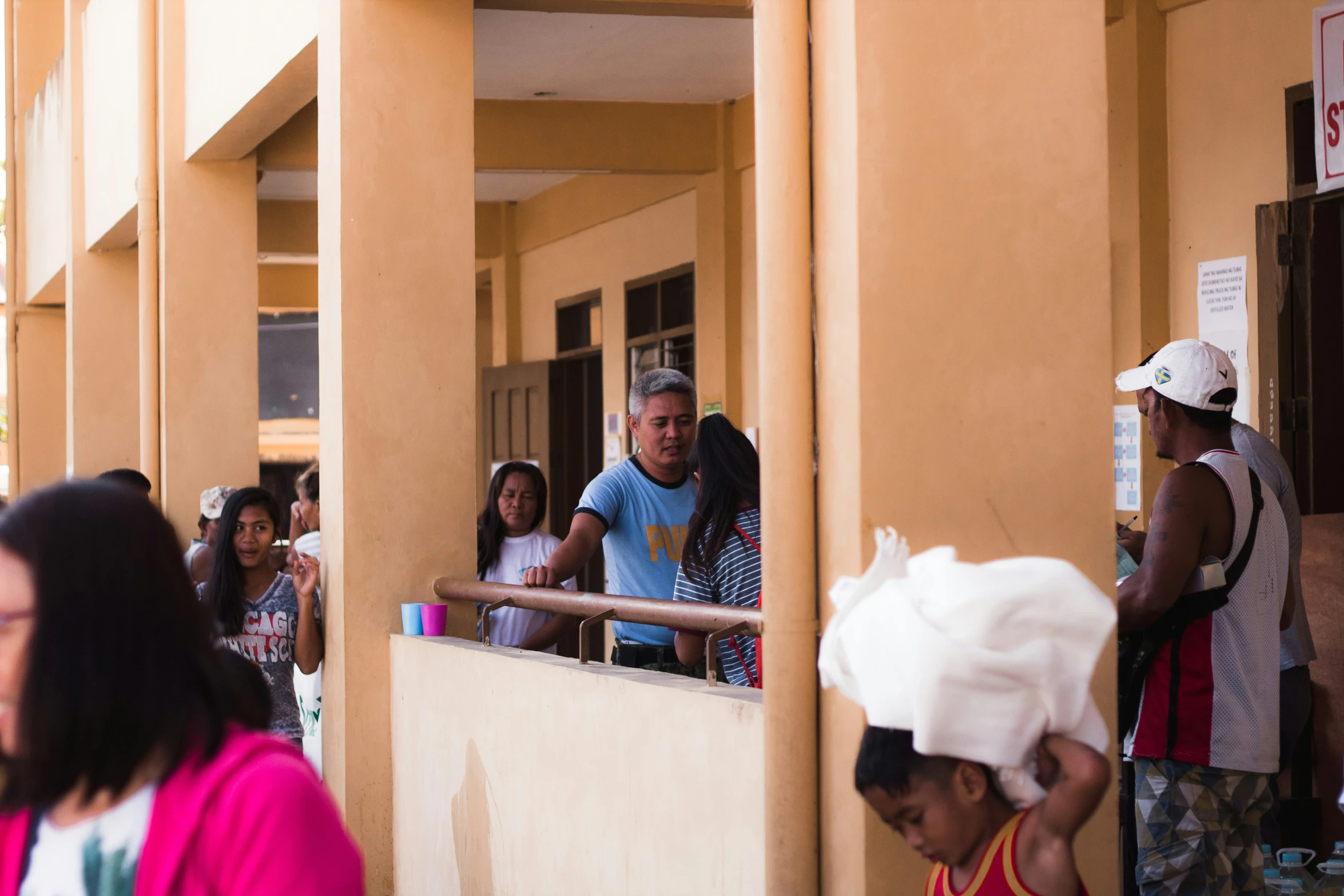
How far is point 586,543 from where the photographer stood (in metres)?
4.95

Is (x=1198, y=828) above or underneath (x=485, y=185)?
underneath

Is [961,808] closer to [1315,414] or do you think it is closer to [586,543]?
[586,543]

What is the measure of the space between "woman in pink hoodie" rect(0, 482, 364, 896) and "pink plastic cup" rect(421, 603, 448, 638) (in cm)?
350

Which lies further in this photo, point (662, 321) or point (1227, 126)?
point (662, 321)

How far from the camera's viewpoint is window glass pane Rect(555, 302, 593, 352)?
11.7 meters

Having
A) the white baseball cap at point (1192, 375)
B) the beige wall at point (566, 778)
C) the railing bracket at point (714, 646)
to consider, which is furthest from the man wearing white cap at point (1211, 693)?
the beige wall at point (566, 778)

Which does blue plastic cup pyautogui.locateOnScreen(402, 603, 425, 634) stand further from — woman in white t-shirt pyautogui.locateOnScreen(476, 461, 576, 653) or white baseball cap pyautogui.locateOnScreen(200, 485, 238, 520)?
white baseball cap pyautogui.locateOnScreen(200, 485, 238, 520)

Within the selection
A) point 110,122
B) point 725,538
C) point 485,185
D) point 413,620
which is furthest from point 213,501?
point 485,185

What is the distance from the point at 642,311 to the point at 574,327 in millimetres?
1377

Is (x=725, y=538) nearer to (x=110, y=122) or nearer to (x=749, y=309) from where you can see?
(x=749, y=309)

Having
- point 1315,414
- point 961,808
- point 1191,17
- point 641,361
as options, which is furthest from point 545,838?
point 641,361

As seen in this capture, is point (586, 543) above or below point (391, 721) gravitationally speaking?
above

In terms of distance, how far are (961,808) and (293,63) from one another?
521cm

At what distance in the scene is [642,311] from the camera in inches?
422
